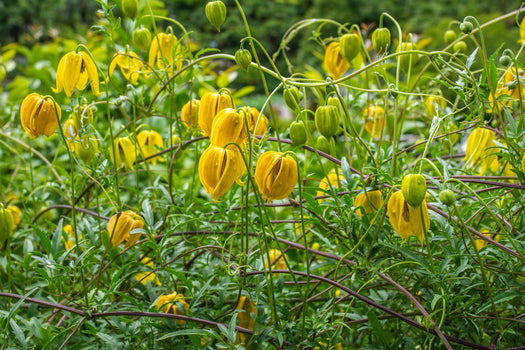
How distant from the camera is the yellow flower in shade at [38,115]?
0.65 metres

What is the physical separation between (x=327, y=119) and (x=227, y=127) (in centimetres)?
14

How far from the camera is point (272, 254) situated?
782 mm

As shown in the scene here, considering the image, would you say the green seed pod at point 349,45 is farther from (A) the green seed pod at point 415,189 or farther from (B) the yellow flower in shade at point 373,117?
(A) the green seed pod at point 415,189

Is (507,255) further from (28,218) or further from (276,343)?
(28,218)

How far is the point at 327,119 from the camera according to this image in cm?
59

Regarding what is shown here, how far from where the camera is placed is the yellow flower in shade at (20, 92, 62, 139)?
0.65 m

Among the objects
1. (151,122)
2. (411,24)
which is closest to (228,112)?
(151,122)

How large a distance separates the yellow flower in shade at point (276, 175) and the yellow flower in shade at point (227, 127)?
0.04 metres

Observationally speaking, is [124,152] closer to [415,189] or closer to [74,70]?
[74,70]

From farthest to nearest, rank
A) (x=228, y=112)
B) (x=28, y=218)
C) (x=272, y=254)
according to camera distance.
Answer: (x=28, y=218), (x=272, y=254), (x=228, y=112)

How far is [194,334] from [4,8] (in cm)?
907

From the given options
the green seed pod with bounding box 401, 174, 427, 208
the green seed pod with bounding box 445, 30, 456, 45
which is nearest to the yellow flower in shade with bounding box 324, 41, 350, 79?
the green seed pod with bounding box 445, 30, 456, 45

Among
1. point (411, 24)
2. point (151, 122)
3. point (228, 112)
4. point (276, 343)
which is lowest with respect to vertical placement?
point (411, 24)

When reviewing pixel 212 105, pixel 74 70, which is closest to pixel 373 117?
pixel 212 105
